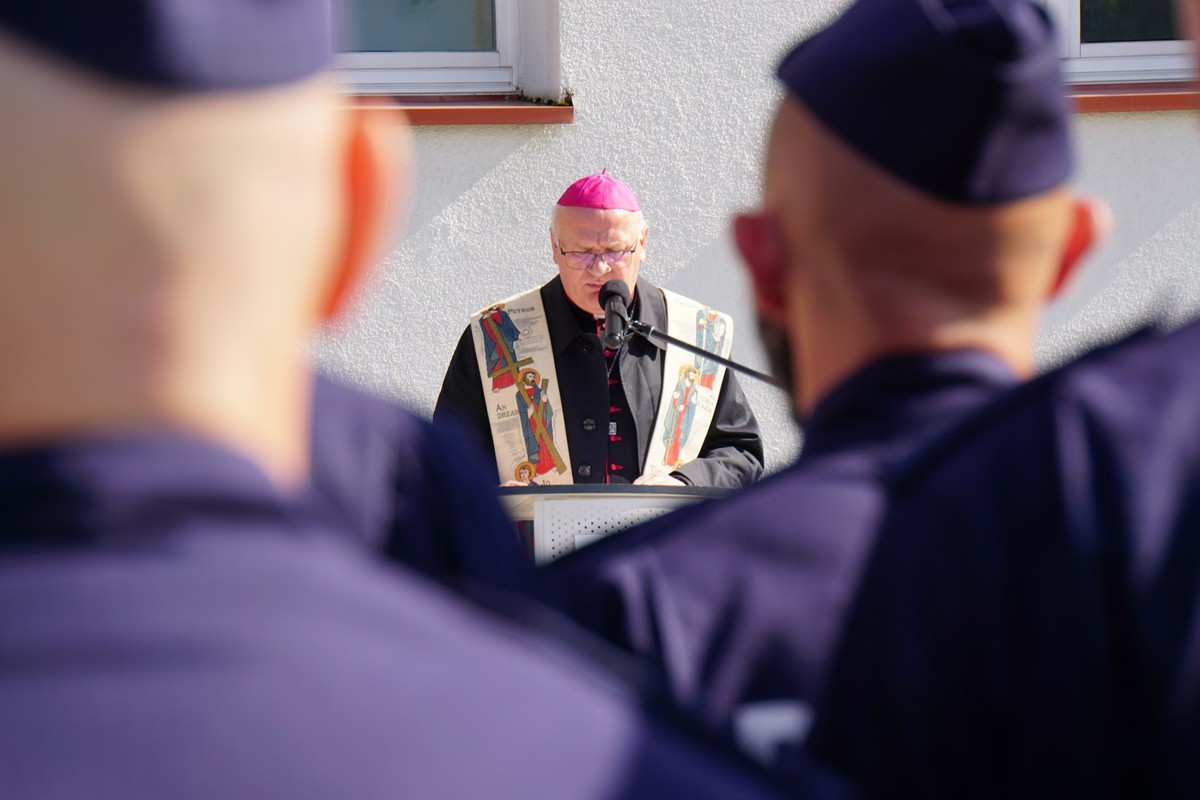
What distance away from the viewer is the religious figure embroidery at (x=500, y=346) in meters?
5.42

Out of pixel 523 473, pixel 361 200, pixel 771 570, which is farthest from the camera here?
pixel 523 473

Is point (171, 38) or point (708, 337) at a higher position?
point (171, 38)

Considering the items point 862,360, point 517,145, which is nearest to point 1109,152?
point 517,145

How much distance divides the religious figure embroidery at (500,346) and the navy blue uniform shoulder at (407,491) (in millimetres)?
4103

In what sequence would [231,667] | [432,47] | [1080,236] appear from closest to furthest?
[231,667] → [1080,236] → [432,47]

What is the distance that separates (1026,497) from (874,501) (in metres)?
0.23

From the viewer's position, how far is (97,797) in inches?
25.7

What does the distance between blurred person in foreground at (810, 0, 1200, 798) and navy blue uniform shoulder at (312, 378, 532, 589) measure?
0.30 m

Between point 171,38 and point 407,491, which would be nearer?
point 171,38

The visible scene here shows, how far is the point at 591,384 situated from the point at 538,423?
232mm

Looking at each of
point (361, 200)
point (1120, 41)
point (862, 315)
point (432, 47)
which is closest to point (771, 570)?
point (862, 315)

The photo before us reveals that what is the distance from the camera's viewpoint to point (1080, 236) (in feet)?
4.97

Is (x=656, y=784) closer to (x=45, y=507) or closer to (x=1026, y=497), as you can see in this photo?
(x=45, y=507)

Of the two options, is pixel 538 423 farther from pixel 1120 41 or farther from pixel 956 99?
pixel 956 99
